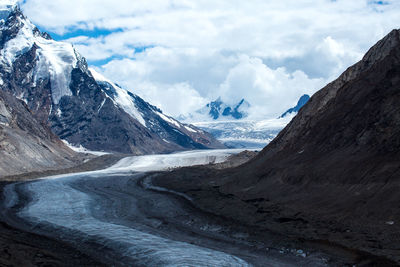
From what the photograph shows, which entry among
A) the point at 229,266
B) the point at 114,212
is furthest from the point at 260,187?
the point at 229,266

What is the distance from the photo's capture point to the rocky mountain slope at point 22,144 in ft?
297

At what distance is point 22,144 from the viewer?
10250 cm

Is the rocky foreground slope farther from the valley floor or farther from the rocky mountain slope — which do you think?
the rocky mountain slope

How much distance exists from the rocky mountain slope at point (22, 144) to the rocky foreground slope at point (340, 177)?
1759 inches

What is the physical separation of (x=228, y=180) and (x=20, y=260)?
36403 millimetres

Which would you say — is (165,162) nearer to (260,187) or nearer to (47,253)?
(260,187)

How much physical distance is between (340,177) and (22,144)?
83357mm

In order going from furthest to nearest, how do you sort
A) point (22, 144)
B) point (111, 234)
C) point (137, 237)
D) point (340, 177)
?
point (22, 144), point (340, 177), point (111, 234), point (137, 237)

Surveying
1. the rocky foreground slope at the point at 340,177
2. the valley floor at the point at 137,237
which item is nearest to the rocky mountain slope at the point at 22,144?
the valley floor at the point at 137,237

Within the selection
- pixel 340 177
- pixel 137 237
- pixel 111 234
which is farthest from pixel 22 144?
pixel 340 177

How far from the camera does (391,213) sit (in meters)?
26.6

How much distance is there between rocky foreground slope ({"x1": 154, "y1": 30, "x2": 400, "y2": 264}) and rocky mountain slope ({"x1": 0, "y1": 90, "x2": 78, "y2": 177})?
4467cm

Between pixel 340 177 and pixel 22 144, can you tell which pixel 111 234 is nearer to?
pixel 340 177

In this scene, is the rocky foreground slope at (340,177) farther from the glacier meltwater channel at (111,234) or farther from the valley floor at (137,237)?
the glacier meltwater channel at (111,234)
